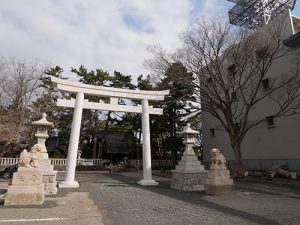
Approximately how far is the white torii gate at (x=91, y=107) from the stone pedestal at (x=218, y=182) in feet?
16.6

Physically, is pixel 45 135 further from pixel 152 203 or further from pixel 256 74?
pixel 256 74

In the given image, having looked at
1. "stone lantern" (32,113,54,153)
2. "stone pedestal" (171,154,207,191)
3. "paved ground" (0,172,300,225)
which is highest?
"stone lantern" (32,113,54,153)

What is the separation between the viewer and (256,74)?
887 inches

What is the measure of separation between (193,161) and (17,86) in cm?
2304

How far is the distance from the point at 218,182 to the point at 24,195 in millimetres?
7222

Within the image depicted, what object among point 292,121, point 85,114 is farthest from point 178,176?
point 85,114

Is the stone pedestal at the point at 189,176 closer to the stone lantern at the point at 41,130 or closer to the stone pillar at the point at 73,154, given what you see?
the stone pillar at the point at 73,154

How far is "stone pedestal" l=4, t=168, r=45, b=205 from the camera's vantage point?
8953mm

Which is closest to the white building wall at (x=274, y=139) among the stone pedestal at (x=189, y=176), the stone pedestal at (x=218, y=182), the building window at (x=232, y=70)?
the building window at (x=232, y=70)

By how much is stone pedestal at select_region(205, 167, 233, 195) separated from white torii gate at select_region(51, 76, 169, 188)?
5060 mm

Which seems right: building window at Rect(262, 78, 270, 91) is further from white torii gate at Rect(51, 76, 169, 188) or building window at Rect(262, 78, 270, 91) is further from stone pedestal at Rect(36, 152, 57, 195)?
stone pedestal at Rect(36, 152, 57, 195)

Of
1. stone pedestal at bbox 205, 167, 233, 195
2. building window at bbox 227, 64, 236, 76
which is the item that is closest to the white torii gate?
building window at bbox 227, 64, 236, 76

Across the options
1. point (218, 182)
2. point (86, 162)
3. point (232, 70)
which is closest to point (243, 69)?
point (232, 70)

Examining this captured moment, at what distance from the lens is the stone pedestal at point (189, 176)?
13883mm
